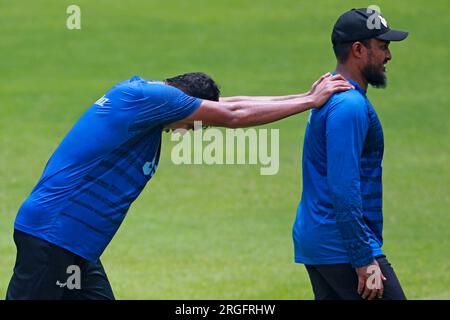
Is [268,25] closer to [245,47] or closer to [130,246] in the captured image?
[245,47]

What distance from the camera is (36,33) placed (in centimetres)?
2544

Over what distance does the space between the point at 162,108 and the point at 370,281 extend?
5.10 feet

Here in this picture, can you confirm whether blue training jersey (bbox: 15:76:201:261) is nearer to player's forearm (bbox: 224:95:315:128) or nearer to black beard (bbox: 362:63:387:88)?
player's forearm (bbox: 224:95:315:128)

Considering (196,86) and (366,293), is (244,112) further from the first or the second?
(366,293)

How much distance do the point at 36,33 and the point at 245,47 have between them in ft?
15.2

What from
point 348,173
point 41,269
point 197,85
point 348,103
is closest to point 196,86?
point 197,85

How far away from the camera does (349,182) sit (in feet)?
20.7

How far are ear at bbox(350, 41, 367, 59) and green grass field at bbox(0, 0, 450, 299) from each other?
16.0 ft

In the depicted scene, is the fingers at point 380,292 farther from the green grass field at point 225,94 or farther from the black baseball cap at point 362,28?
the green grass field at point 225,94

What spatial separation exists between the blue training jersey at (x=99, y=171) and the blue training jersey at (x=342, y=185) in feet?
2.59

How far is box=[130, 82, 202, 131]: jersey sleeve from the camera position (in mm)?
6777

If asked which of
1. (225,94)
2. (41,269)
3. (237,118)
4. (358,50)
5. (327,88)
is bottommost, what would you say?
(41,269)

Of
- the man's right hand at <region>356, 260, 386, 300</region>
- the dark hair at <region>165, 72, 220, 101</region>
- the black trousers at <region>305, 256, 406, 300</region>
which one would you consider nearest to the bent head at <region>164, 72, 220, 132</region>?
the dark hair at <region>165, 72, 220, 101</region>
